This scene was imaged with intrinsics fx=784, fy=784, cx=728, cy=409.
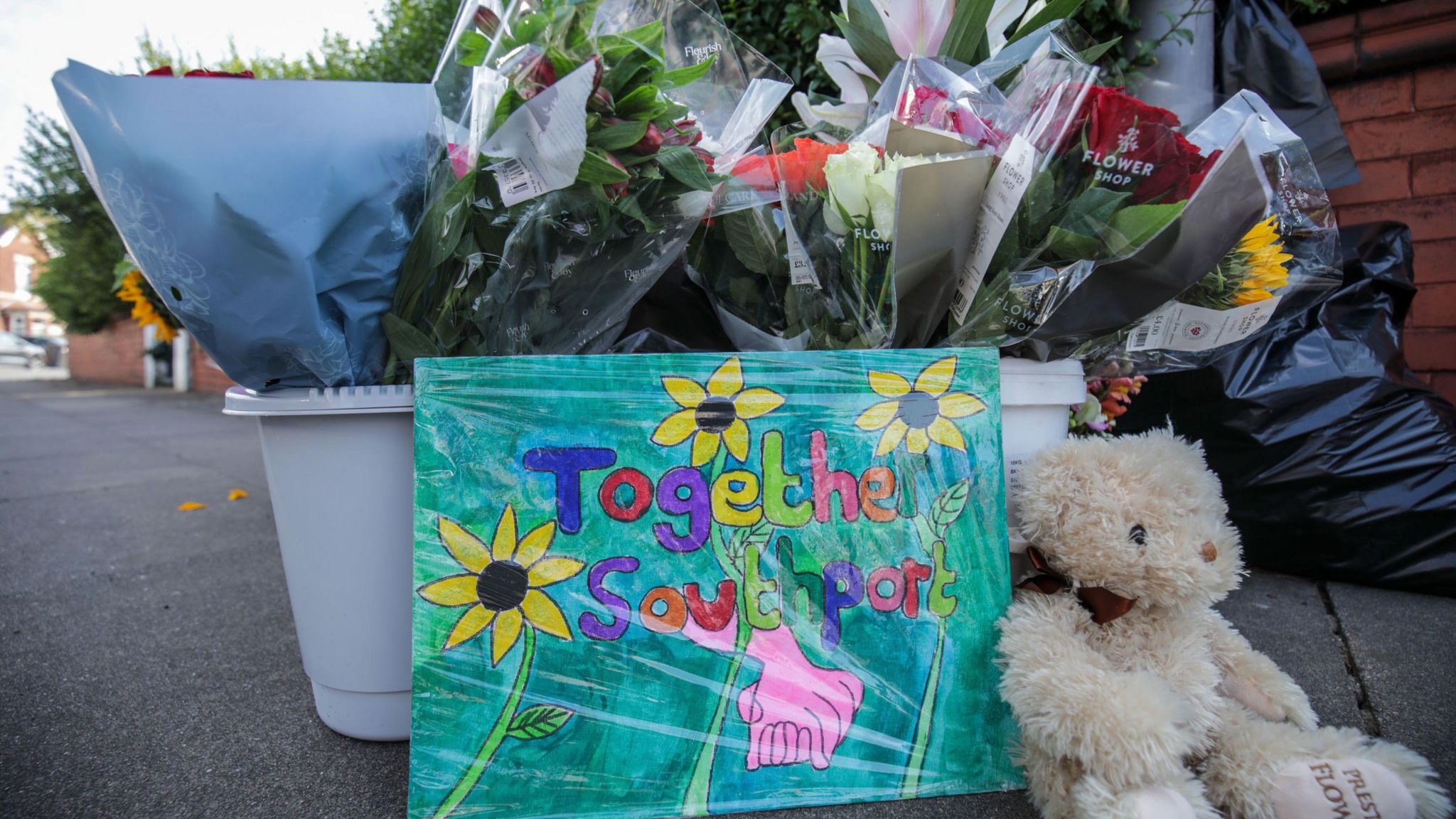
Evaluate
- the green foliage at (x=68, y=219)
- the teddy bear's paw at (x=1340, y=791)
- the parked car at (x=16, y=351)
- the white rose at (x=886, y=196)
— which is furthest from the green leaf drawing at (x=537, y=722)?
the parked car at (x=16, y=351)

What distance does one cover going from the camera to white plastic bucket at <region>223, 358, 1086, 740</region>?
1.13 m

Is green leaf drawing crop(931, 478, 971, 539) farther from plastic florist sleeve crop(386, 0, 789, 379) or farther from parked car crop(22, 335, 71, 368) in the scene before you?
parked car crop(22, 335, 71, 368)

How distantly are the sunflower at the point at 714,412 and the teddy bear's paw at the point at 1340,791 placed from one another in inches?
30.5

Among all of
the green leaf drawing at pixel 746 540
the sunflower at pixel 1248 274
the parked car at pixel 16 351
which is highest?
the sunflower at pixel 1248 274

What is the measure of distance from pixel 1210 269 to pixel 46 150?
1247 centimetres

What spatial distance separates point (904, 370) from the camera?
1144 millimetres

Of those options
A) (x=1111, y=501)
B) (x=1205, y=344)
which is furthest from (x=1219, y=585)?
(x=1205, y=344)

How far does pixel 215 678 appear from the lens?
1.51 m

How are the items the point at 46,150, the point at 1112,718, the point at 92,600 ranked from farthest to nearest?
the point at 46,150 → the point at 92,600 → the point at 1112,718

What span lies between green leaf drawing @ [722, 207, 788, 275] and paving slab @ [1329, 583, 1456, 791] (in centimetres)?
121

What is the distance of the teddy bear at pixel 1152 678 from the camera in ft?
2.98

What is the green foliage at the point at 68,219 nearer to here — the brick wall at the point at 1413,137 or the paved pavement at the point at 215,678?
the paved pavement at the point at 215,678

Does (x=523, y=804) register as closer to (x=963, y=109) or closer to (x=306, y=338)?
(x=306, y=338)

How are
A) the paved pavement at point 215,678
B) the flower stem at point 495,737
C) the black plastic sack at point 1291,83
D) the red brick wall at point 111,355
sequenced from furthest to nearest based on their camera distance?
the red brick wall at point 111,355 < the black plastic sack at point 1291,83 < the paved pavement at point 215,678 < the flower stem at point 495,737
